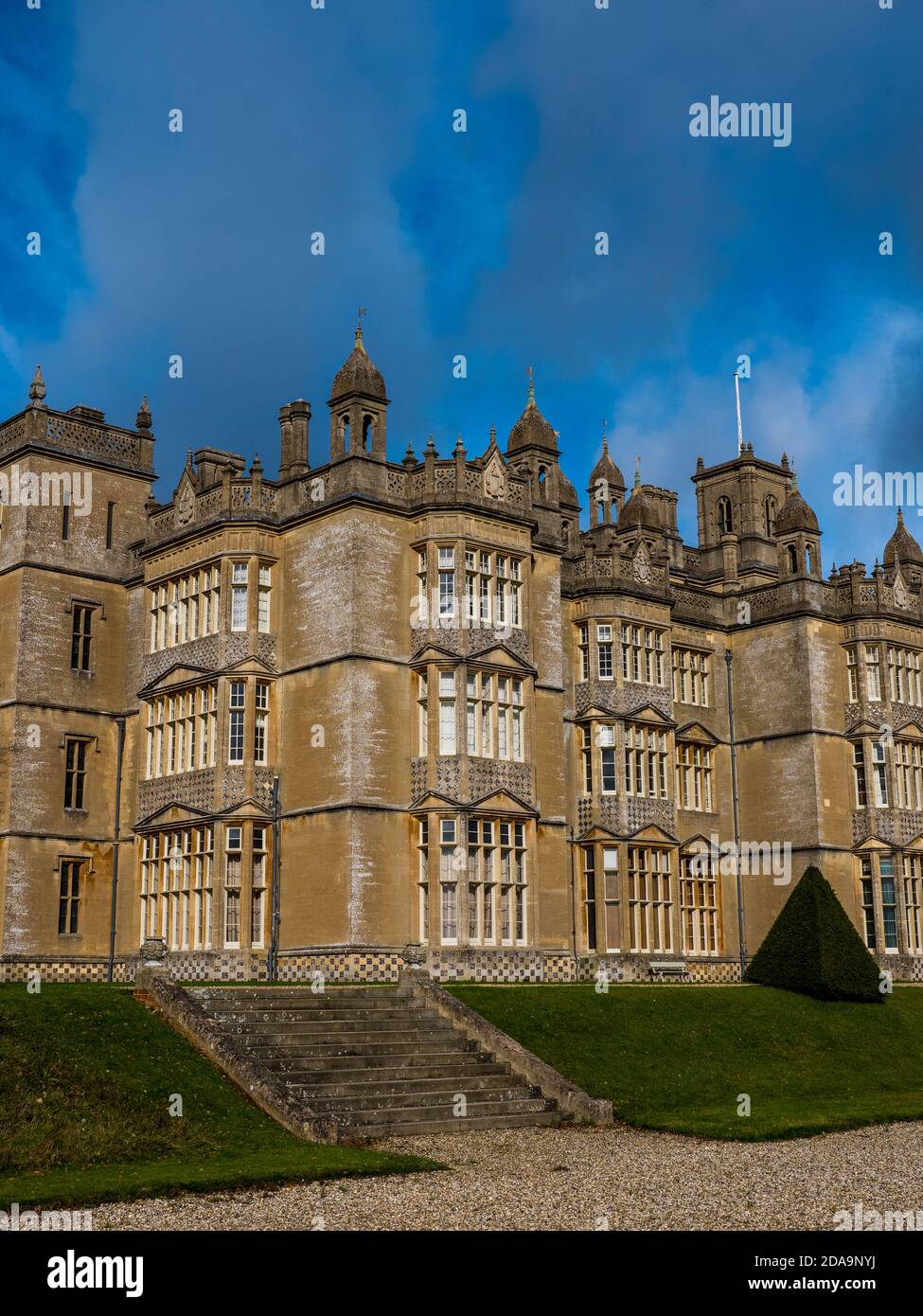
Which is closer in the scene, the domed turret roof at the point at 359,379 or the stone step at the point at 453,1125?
the stone step at the point at 453,1125

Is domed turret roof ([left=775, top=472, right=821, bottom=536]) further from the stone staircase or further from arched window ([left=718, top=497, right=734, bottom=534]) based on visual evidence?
the stone staircase

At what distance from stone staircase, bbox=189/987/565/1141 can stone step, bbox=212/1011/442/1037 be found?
19 mm

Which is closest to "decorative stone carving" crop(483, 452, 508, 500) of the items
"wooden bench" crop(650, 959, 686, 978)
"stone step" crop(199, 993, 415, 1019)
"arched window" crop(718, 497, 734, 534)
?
"wooden bench" crop(650, 959, 686, 978)

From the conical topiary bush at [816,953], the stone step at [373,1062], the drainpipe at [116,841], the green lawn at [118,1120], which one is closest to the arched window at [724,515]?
the conical topiary bush at [816,953]

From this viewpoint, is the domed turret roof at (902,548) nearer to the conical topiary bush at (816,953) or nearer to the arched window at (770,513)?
the arched window at (770,513)

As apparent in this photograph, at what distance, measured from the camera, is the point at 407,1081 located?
22141mm

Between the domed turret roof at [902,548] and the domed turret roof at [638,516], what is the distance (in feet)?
41.4

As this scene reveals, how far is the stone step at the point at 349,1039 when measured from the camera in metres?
22.5

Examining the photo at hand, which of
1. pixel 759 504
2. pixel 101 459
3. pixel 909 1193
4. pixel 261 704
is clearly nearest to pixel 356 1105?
pixel 909 1193

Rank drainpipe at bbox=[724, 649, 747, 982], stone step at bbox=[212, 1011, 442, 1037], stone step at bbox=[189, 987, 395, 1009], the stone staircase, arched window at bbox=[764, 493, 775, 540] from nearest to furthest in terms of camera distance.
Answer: the stone staircase < stone step at bbox=[212, 1011, 442, 1037] < stone step at bbox=[189, 987, 395, 1009] < drainpipe at bbox=[724, 649, 747, 982] < arched window at bbox=[764, 493, 775, 540]

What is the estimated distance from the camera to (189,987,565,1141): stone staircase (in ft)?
68.7

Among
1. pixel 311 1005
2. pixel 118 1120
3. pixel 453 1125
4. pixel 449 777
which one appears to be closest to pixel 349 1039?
pixel 311 1005

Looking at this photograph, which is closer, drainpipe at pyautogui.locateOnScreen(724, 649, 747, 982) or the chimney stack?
the chimney stack

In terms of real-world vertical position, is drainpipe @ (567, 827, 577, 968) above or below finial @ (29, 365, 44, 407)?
below
